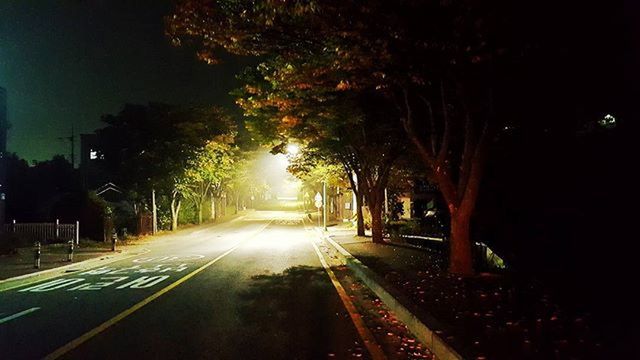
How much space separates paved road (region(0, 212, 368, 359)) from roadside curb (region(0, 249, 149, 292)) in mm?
552

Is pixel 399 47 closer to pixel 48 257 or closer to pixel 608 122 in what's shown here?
pixel 608 122

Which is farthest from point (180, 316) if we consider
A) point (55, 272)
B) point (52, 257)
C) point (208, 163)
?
point (208, 163)

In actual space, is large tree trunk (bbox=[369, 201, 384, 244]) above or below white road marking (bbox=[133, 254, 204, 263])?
above

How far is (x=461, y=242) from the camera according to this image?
38.3ft

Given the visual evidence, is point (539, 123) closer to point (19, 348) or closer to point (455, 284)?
point (455, 284)

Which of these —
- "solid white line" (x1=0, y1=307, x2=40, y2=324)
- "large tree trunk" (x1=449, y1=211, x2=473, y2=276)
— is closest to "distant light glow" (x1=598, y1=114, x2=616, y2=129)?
"large tree trunk" (x1=449, y1=211, x2=473, y2=276)

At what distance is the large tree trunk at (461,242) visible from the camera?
11595mm

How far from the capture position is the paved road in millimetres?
6641

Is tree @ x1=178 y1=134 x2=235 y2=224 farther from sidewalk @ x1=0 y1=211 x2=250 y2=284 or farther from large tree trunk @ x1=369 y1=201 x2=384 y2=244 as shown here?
large tree trunk @ x1=369 y1=201 x2=384 y2=244

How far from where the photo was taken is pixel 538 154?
18.2 metres

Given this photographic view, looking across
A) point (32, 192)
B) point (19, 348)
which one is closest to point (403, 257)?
point (19, 348)

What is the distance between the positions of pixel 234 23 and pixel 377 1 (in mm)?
2905

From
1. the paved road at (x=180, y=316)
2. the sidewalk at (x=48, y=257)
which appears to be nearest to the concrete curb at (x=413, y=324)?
the paved road at (x=180, y=316)

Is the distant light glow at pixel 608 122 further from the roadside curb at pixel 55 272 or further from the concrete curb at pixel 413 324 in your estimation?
the roadside curb at pixel 55 272
